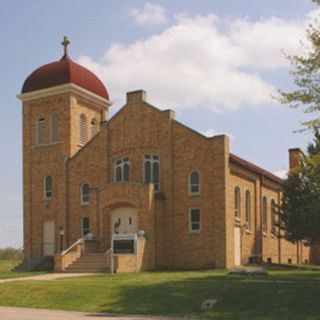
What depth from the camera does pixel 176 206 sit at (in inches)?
1460

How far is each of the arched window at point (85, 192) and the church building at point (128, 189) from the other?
0.09 m

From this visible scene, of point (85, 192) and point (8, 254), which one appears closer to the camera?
point (85, 192)

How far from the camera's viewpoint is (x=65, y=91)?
42.7m

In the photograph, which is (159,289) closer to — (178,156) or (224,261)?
(224,261)

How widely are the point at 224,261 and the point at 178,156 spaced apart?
6.77 meters

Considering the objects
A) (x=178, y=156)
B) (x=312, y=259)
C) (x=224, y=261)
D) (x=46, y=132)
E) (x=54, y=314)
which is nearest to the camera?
(x=54, y=314)

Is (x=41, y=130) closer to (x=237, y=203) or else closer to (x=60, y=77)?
(x=60, y=77)

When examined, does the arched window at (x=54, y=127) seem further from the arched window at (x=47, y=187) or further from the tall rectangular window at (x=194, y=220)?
the tall rectangular window at (x=194, y=220)

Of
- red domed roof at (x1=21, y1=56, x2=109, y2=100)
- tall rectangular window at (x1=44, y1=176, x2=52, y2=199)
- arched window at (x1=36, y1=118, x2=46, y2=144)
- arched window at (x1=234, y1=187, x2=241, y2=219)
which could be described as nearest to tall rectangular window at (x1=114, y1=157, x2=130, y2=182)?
tall rectangular window at (x1=44, y1=176, x2=52, y2=199)

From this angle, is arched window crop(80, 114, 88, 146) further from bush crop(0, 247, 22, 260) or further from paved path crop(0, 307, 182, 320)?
paved path crop(0, 307, 182, 320)

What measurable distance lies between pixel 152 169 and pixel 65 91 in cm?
908

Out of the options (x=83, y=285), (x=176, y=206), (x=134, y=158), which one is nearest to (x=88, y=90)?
(x=134, y=158)

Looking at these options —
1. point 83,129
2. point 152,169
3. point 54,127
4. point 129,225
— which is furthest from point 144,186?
point 54,127

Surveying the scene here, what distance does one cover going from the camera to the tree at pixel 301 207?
33250 millimetres
